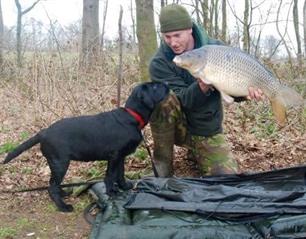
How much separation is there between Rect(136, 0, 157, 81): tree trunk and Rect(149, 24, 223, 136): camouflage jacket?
3545 mm

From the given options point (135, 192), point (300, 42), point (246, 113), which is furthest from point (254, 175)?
point (300, 42)

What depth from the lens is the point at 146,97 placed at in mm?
3645

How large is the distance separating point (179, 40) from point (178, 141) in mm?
961

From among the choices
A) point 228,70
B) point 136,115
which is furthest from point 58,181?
point 228,70

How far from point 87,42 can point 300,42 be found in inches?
238

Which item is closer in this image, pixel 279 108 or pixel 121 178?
pixel 279 108

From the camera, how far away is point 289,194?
3.11 m

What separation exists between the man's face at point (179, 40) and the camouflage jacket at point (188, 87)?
0.39 feet

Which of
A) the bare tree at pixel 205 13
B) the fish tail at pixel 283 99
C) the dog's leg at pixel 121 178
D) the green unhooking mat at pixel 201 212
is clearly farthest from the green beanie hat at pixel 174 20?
the bare tree at pixel 205 13

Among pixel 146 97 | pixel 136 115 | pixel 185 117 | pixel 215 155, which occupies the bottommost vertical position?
pixel 215 155

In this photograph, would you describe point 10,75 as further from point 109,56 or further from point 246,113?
point 246,113

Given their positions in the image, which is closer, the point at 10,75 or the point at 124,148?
the point at 124,148

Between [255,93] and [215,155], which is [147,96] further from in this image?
[215,155]

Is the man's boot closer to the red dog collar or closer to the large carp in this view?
the red dog collar
